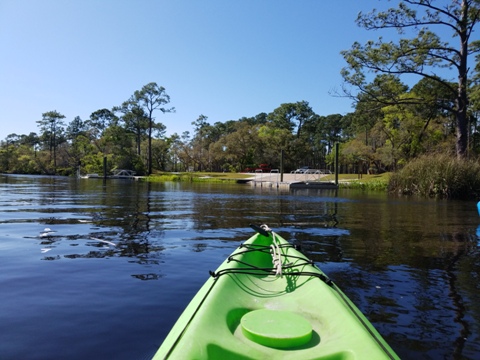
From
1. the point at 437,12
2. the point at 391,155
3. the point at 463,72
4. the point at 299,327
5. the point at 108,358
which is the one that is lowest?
the point at 108,358

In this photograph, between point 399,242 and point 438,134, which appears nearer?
point 399,242

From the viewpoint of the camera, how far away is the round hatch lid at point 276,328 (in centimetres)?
219

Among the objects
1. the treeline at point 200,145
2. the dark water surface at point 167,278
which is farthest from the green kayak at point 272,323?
the treeline at point 200,145

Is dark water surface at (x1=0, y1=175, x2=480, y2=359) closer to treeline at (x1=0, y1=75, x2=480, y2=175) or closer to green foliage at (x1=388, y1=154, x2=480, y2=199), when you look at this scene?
green foliage at (x1=388, y1=154, x2=480, y2=199)

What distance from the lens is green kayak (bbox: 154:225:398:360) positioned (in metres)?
2.00

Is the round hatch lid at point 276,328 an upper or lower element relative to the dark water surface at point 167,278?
upper

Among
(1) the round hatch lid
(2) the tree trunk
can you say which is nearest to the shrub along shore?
(2) the tree trunk

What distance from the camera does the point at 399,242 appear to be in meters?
7.56

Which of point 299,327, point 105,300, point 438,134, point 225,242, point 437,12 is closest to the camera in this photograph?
point 299,327

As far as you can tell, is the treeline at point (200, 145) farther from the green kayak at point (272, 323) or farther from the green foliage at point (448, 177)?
the green kayak at point (272, 323)

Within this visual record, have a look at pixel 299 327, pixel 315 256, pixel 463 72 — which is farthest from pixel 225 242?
pixel 463 72

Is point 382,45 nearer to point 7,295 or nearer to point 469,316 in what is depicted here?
point 469,316

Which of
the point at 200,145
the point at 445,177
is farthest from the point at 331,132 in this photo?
the point at 445,177

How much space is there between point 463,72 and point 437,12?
13.2 ft
